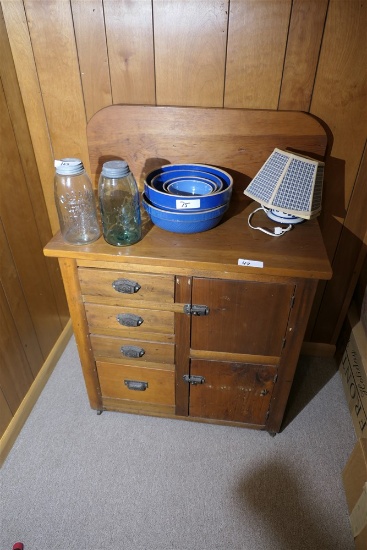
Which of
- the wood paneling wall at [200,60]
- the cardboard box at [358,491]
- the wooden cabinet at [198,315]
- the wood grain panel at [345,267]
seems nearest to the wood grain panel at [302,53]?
the wood paneling wall at [200,60]

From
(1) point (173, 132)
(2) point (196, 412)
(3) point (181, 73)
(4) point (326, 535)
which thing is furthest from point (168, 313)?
(4) point (326, 535)

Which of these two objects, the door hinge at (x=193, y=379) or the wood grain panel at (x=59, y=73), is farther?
the door hinge at (x=193, y=379)

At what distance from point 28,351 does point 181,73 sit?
1.19m

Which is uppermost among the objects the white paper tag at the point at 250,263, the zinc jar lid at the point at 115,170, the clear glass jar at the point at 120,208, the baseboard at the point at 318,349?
the zinc jar lid at the point at 115,170

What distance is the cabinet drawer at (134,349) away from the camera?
50.2 inches

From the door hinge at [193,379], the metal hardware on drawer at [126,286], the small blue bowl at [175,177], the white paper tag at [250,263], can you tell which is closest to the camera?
the white paper tag at [250,263]

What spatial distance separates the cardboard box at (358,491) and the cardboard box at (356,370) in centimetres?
15

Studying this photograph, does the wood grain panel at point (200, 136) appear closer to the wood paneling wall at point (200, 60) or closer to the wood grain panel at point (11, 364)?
the wood paneling wall at point (200, 60)

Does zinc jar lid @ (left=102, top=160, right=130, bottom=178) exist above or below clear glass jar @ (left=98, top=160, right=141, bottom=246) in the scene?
above

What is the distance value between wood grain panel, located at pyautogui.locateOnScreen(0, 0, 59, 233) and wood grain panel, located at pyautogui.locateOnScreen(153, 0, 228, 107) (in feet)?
1.39

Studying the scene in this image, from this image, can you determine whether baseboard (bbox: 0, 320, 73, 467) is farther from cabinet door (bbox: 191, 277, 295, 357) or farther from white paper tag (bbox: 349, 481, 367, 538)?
white paper tag (bbox: 349, 481, 367, 538)

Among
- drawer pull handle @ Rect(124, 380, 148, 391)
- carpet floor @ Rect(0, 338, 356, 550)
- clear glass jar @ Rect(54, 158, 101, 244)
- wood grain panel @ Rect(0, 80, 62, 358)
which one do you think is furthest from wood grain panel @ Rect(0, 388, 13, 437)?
clear glass jar @ Rect(54, 158, 101, 244)

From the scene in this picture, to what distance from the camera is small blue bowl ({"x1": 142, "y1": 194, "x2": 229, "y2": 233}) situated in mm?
1075

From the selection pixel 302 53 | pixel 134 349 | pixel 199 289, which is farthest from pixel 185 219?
pixel 302 53
